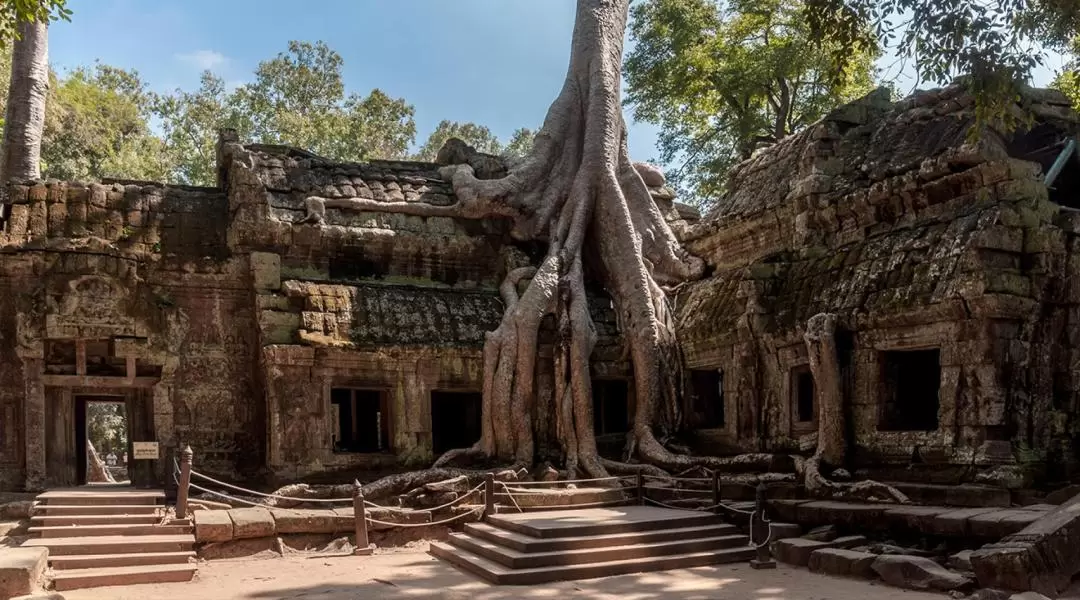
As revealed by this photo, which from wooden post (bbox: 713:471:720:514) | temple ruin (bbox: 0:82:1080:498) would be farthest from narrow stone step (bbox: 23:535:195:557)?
wooden post (bbox: 713:471:720:514)

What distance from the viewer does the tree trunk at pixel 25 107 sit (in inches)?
565

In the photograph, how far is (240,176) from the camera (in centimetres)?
1166

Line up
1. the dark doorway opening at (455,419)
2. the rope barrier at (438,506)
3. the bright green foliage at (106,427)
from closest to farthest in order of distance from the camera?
the rope barrier at (438,506) → the dark doorway opening at (455,419) → the bright green foliage at (106,427)

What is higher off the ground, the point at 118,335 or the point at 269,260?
the point at 269,260

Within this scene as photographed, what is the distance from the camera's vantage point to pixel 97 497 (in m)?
8.91

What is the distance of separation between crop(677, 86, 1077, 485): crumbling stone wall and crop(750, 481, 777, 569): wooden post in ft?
4.85

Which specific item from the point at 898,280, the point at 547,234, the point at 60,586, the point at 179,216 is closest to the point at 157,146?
the point at 179,216

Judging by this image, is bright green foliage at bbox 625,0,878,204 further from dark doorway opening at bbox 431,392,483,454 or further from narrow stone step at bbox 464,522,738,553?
narrow stone step at bbox 464,522,738,553

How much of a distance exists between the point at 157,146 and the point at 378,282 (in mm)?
14257

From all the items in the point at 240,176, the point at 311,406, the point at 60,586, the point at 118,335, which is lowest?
the point at 60,586

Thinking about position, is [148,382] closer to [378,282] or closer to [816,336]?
[378,282]

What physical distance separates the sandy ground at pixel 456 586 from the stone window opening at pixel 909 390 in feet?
7.48

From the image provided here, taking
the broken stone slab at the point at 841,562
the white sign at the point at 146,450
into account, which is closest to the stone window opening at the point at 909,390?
the broken stone slab at the point at 841,562

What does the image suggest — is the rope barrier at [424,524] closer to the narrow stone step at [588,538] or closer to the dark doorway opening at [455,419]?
the narrow stone step at [588,538]
